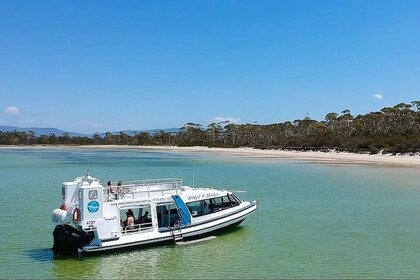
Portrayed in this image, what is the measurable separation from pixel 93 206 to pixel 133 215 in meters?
2.51

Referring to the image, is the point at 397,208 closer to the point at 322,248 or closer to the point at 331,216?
the point at 331,216

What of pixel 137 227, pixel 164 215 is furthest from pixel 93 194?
pixel 164 215

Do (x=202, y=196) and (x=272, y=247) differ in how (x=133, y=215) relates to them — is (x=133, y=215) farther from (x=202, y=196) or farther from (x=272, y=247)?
(x=272, y=247)

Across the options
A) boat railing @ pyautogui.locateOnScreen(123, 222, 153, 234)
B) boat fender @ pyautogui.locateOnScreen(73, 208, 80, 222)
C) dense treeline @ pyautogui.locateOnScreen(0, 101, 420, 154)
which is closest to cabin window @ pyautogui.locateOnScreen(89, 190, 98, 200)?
boat fender @ pyautogui.locateOnScreen(73, 208, 80, 222)

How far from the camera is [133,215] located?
63.3ft

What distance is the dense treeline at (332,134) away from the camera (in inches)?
3548

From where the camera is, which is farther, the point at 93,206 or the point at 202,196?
the point at 202,196

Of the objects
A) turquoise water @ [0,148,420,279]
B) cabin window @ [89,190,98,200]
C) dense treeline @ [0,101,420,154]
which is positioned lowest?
turquoise water @ [0,148,420,279]

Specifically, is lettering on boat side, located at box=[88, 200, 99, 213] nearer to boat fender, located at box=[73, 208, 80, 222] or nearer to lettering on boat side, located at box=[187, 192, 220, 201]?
boat fender, located at box=[73, 208, 80, 222]

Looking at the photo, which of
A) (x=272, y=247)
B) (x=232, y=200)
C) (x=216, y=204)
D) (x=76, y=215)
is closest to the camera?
(x=76, y=215)

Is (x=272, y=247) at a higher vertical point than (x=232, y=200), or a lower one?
lower

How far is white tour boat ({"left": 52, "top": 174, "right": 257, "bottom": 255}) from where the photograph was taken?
1722cm

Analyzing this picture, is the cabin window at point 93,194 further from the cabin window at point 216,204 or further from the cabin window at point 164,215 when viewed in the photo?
the cabin window at point 216,204

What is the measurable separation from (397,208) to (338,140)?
75709 mm
